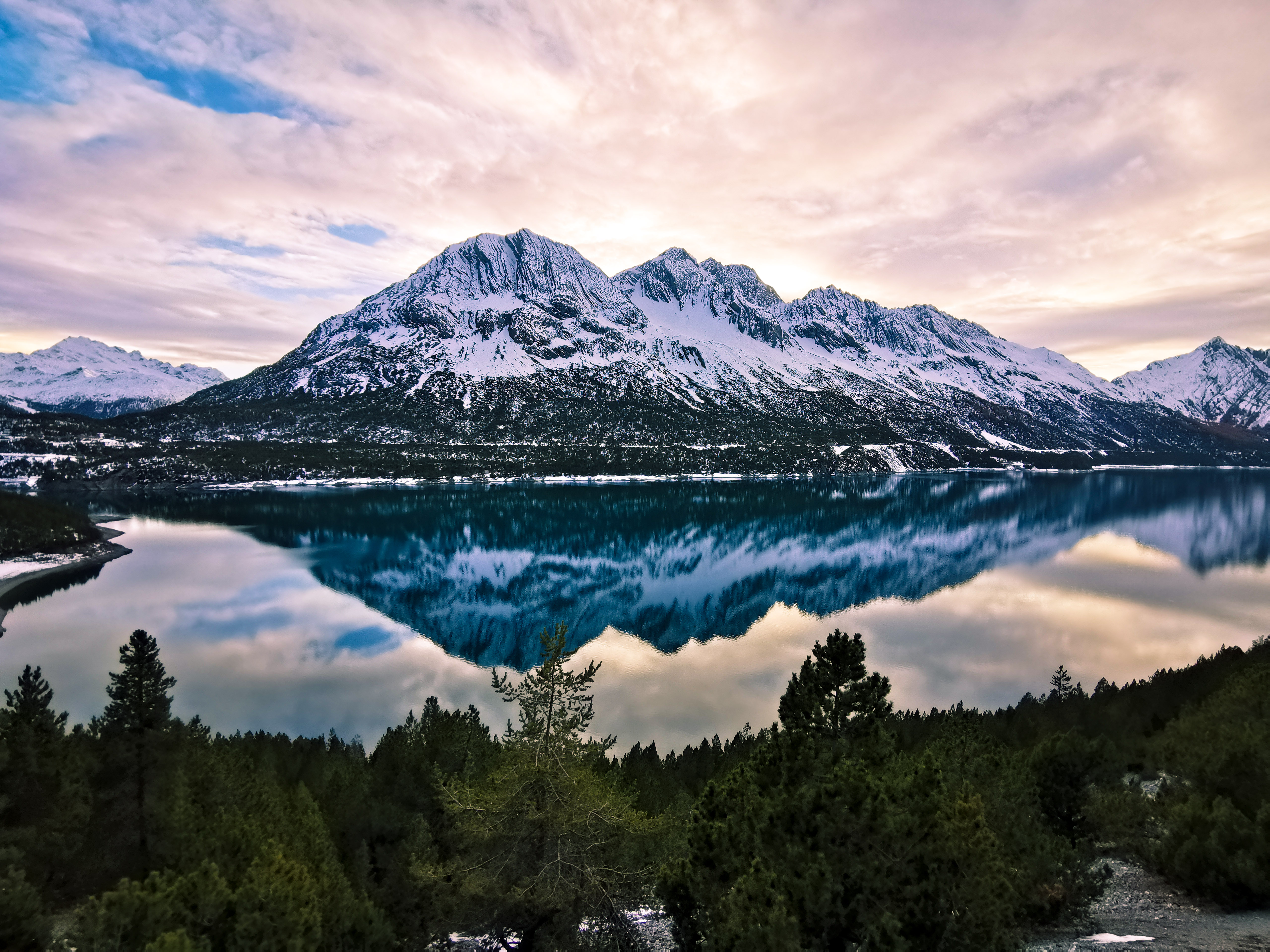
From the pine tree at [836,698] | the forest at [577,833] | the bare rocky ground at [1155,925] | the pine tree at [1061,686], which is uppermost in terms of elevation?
the pine tree at [836,698]

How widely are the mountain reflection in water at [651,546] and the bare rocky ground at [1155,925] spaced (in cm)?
4388

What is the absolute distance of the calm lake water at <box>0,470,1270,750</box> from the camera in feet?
162

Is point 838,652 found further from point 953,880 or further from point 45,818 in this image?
point 45,818

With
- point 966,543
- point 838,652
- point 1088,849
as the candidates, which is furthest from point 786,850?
point 966,543

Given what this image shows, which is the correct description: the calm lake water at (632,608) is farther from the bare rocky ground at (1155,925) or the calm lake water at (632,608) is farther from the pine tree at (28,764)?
the bare rocky ground at (1155,925)

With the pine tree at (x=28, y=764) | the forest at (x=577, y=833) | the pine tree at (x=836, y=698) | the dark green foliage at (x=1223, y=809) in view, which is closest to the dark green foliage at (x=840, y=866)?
the forest at (x=577, y=833)

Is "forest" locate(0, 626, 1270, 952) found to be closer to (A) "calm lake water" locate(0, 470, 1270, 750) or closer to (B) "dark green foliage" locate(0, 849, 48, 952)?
(B) "dark green foliage" locate(0, 849, 48, 952)

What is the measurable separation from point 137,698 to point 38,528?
105187 mm

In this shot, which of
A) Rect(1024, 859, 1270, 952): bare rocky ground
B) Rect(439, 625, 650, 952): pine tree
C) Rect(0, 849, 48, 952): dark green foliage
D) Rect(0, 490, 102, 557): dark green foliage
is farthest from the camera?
Rect(0, 490, 102, 557): dark green foliage

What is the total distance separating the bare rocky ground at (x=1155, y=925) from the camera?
1452 centimetres

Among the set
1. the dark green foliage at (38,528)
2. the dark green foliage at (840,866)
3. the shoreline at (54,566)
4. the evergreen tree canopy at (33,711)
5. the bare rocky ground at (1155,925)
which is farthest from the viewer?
the dark green foliage at (38,528)

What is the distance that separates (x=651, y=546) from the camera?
117188 mm

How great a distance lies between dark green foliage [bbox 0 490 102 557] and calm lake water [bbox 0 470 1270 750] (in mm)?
7653

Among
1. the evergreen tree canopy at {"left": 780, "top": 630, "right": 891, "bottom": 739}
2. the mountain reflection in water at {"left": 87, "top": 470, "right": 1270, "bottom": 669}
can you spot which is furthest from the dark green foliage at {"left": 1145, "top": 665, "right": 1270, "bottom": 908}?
the mountain reflection in water at {"left": 87, "top": 470, "right": 1270, "bottom": 669}
